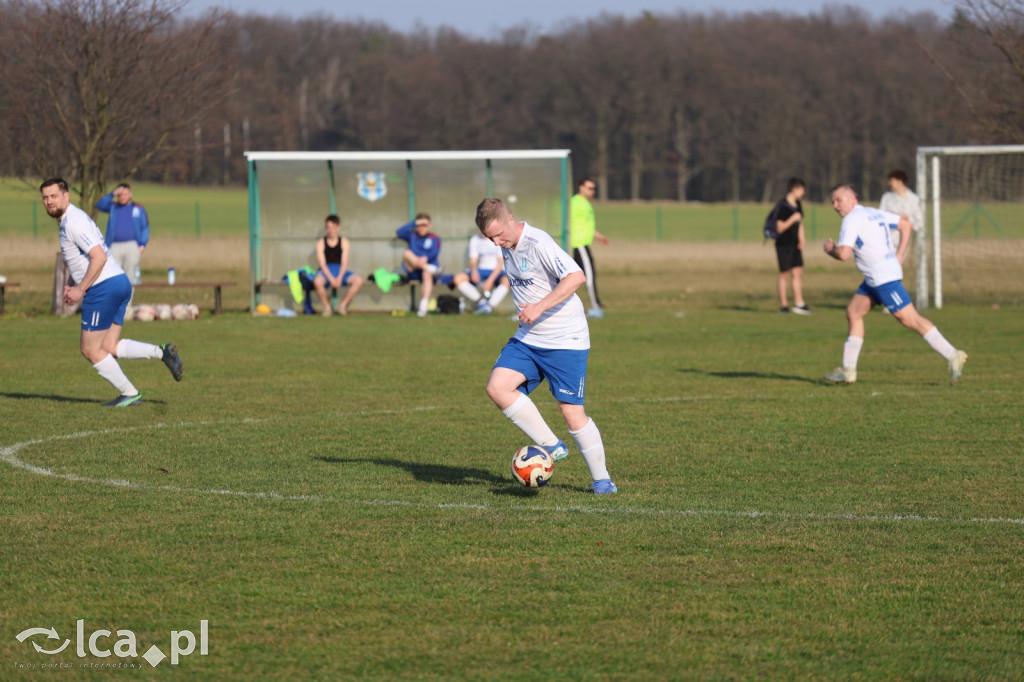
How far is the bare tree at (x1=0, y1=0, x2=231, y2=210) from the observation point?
2023 centimetres

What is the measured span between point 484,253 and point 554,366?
44.3ft

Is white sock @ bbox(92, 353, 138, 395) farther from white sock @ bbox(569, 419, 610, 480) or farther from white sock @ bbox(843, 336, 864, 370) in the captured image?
white sock @ bbox(843, 336, 864, 370)

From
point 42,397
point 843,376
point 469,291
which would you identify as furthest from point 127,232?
point 843,376

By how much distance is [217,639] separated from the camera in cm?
460

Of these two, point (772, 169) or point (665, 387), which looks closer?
point (665, 387)

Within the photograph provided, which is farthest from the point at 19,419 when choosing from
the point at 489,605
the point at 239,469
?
the point at 489,605

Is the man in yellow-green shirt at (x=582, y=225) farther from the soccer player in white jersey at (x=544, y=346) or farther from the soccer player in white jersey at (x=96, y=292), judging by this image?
the soccer player in white jersey at (x=544, y=346)

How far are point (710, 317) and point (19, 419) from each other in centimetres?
1197

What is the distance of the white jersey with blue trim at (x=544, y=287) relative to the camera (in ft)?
22.4

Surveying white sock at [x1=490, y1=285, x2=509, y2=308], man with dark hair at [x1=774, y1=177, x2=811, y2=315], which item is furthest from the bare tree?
man with dark hair at [x1=774, y1=177, x2=811, y2=315]

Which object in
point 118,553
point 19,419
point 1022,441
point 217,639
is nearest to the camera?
point 217,639

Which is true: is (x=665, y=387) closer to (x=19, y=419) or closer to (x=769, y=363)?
(x=769, y=363)

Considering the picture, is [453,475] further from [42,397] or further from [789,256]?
[789,256]

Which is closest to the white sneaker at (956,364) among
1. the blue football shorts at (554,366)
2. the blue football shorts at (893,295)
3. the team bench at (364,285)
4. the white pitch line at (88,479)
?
the blue football shorts at (893,295)
